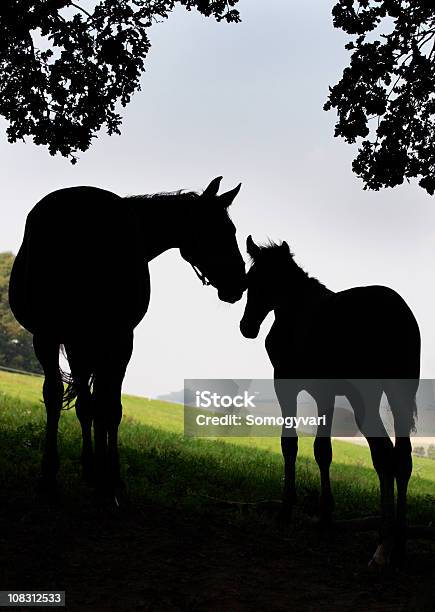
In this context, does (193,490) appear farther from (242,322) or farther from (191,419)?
(191,419)

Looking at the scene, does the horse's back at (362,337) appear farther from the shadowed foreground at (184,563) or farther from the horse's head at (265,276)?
the shadowed foreground at (184,563)

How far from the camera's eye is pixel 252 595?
6.06 meters

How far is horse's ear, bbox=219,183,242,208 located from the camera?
9062 millimetres

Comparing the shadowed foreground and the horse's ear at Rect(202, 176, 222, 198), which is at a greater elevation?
the horse's ear at Rect(202, 176, 222, 198)

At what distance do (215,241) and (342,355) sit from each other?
8.37 ft

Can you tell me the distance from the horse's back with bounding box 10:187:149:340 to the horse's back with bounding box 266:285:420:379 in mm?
2616

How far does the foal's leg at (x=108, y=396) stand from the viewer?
26.2 ft

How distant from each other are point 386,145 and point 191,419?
102ft

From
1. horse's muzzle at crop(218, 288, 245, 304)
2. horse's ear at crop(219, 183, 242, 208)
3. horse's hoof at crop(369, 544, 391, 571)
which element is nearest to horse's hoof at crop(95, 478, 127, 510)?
horse's muzzle at crop(218, 288, 245, 304)

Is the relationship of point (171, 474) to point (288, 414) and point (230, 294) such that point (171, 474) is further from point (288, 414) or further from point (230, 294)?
point (230, 294)

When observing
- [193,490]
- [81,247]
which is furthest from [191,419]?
[81,247]

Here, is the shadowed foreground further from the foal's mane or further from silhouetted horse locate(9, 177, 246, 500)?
the foal's mane

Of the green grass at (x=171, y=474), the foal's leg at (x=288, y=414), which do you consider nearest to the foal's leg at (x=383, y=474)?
the foal's leg at (x=288, y=414)

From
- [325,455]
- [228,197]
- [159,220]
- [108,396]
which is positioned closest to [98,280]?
[108,396]
